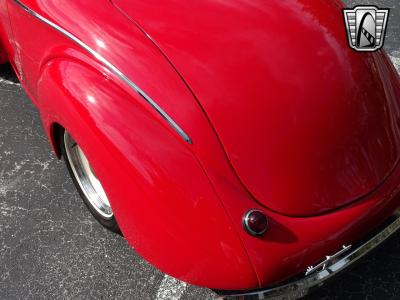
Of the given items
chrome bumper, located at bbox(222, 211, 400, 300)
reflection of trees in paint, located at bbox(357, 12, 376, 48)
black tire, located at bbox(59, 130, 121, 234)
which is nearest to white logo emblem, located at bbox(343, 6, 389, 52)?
reflection of trees in paint, located at bbox(357, 12, 376, 48)

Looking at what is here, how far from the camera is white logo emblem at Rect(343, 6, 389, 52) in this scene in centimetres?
224

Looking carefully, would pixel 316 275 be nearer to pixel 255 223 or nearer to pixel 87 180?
pixel 255 223

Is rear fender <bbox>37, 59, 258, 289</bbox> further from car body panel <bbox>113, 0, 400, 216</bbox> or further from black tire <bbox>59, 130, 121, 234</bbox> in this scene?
black tire <bbox>59, 130, 121, 234</bbox>

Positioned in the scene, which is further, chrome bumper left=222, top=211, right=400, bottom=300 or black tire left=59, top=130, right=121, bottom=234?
black tire left=59, top=130, right=121, bottom=234

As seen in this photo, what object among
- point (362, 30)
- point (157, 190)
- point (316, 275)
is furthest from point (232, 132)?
point (362, 30)

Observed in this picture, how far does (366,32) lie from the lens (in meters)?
2.33

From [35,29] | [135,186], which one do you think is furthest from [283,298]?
[35,29]

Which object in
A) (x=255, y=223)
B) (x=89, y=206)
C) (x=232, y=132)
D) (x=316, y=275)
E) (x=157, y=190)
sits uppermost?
(x=232, y=132)

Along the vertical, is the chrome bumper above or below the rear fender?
below

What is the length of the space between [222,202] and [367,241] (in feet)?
2.02

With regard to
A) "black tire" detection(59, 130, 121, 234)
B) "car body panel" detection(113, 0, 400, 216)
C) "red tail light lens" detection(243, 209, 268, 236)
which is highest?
"car body panel" detection(113, 0, 400, 216)

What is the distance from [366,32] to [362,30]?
0.02m

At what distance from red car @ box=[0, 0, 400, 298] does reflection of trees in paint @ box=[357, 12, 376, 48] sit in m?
0.10

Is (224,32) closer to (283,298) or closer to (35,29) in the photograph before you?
(35,29)
